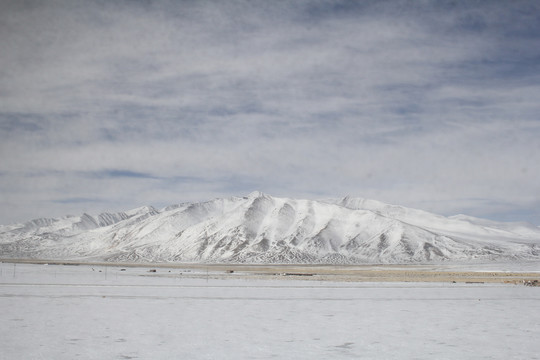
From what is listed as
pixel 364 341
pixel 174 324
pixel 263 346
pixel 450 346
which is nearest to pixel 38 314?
pixel 174 324

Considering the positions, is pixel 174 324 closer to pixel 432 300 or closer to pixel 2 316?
pixel 2 316

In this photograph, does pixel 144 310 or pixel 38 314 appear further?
pixel 144 310

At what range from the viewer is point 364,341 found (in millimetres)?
21109

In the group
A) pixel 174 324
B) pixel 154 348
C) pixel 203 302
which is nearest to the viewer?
pixel 154 348

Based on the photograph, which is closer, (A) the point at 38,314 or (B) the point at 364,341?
(B) the point at 364,341

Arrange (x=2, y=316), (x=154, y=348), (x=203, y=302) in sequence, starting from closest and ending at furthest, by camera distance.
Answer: (x=154, y=348)
(x=2, y=316)
(x=203, y=302)

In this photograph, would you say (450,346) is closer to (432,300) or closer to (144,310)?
(144,310)

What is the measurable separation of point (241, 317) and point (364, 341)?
8.85m

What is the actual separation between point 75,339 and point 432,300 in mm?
26514

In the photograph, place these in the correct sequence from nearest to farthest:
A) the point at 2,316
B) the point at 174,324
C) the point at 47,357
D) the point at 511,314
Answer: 1. the point at 47,357
2. the point at 174,324
3. the point at 2,316
4. the point at 511,314

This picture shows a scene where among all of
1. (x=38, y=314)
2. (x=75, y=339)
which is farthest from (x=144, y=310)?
(x=75, y=339)

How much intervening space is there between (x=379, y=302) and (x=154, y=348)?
71.2 ft

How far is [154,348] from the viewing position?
19.3 m

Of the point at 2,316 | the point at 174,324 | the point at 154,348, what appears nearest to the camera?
the point at 154,348
